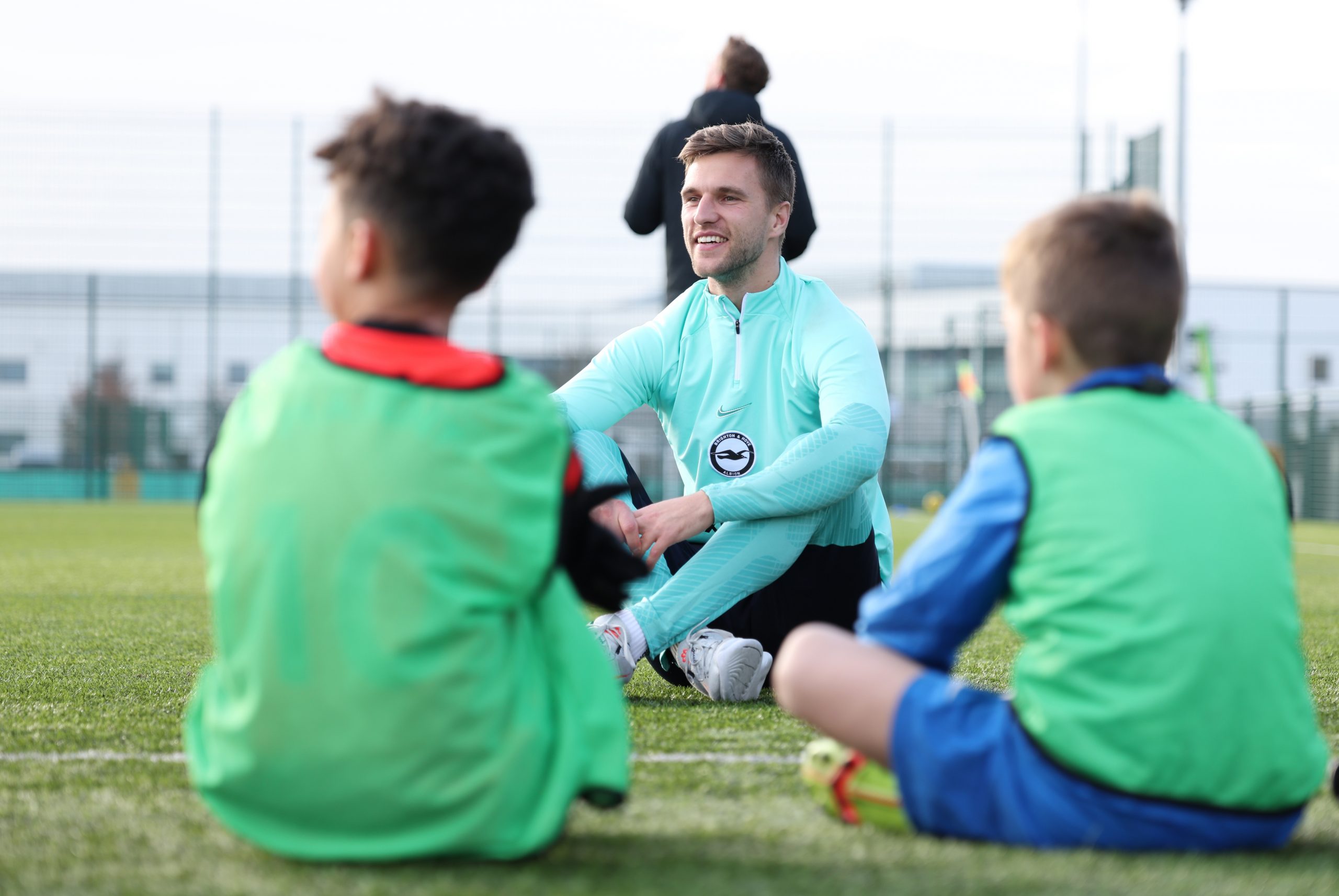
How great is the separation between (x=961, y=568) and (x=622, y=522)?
3.58 ft

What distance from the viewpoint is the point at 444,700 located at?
1372mm

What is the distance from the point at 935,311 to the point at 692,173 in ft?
59.9

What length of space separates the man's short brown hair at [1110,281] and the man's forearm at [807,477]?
3.71ft

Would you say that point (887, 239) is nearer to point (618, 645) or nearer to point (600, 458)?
point (600, 458)

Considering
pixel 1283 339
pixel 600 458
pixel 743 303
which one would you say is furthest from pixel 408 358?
pixel 1283 339

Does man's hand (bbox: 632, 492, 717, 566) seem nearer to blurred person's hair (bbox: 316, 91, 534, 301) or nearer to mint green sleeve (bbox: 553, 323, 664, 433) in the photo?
mint green sleeve (bbox: 553, 323, 664, 433)

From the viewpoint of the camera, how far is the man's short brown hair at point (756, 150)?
306cm

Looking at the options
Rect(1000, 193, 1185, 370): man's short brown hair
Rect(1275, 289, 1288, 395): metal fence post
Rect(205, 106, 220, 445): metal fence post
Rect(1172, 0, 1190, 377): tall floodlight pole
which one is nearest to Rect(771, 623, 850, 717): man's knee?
Rect(1000, 193, 1185, 370): man's short brown hair

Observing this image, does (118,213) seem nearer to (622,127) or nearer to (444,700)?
(622,127)

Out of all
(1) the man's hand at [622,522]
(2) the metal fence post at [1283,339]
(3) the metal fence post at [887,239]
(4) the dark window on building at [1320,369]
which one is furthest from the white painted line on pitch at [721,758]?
(4) the dark window on building at [1320,369]

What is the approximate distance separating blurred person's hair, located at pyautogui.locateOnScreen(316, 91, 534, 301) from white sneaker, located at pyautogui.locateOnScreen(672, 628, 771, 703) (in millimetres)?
1366

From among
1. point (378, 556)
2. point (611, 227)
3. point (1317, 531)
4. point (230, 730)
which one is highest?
point (611, 227)

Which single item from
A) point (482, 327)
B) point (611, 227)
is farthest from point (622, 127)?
point (482, 327)

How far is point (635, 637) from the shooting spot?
8.90ft
